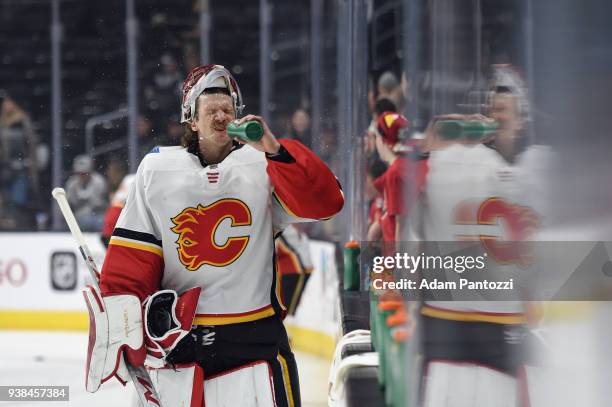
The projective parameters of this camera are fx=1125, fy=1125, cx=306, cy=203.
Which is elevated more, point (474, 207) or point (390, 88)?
point (390, 88)

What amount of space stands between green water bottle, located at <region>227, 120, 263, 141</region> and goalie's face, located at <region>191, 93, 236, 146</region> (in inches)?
8.0

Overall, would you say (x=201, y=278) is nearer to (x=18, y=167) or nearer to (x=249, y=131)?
(x=249, y=131)

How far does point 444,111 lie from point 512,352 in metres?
0.24

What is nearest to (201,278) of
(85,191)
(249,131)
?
(249,131)

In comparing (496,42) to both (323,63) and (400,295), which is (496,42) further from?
(323,63)

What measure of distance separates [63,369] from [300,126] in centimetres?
139

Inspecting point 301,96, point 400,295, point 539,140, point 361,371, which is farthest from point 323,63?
point 539,140

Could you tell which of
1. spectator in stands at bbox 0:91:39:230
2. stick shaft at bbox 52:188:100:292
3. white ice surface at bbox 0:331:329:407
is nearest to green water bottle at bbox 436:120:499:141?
stick shaft at bbox 52:188:100:292

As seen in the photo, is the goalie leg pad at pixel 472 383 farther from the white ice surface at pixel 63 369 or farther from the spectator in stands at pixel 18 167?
the spectator in stands at pixel 18 167

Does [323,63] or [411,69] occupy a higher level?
[323,63]

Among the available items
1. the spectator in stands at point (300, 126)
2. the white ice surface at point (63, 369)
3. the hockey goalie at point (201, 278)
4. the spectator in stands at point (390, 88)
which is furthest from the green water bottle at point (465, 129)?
the spectator in stands at point (300, 126)

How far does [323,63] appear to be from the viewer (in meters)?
4.86

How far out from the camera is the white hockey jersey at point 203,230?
1.81 m

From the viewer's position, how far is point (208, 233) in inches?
A: 71.2
